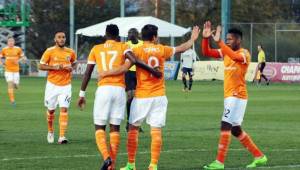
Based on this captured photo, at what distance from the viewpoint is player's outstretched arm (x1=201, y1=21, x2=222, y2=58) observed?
15.1 meters

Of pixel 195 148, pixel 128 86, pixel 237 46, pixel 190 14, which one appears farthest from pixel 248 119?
pixel 190 14

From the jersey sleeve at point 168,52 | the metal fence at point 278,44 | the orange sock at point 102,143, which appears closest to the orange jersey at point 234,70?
the jersey sleeve at point 168,52

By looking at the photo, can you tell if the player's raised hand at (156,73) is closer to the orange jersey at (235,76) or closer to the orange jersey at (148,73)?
the orange jersey at (148,73)

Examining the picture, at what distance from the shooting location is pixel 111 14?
3342 inches

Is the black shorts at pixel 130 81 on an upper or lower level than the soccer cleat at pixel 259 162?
upper

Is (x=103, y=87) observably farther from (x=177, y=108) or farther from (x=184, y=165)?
(x=177, y=108)

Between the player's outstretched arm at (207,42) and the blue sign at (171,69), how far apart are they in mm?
41278

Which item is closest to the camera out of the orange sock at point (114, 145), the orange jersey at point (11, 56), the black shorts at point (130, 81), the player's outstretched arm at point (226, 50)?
the orange sock at point (114, 145)

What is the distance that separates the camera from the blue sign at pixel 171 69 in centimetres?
5734

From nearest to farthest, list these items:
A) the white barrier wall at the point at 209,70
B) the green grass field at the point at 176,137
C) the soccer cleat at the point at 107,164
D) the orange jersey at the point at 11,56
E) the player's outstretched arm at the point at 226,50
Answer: the soccer cleat at the point at 107,164, the player's outstretched arm at the point at 226,50, the green grass field at the point at 176,137, the orange jersey at the point at 11,56, the white barrier wall at the point at 209,70

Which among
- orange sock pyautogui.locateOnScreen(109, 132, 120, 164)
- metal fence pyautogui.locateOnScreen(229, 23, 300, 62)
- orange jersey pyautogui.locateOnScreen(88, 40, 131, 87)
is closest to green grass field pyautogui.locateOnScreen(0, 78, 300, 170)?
orange sock pyautogui.locateOnScreen(109, 132, 120, 164)

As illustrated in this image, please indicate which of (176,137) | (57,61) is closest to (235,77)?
(176,137)

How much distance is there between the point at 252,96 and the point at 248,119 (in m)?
11.9

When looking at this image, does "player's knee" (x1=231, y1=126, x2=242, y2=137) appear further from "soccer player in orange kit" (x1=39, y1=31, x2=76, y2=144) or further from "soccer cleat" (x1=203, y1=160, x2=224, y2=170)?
"soccer player in orange kit" (x1=39, y1=31, x2=76, y2=144)
